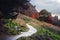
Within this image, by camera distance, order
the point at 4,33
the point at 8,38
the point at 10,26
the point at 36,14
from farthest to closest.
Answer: the point at 36,14 < the point at 10,26 < the point at 4,33 < the point at 8,38

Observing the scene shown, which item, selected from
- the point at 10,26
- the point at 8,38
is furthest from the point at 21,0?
the point at 10,26

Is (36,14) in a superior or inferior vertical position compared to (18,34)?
superior

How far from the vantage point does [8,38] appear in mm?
23125

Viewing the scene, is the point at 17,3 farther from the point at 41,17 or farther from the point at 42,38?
the point at 41,17

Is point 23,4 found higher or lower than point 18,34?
higher

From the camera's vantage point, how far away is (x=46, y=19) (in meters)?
43.4

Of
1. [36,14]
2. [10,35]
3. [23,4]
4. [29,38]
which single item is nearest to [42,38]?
[29,38]

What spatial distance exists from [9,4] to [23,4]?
155cm

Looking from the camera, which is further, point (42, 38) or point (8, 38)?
point (42, 38)

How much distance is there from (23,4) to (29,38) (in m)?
6.10

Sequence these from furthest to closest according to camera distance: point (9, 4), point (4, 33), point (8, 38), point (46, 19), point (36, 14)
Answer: point (36, 14) → point (46, 19) → point (4, 33) → point (8, 38) → point (9, 4)

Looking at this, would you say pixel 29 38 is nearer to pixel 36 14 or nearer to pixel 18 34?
pixel 18 34

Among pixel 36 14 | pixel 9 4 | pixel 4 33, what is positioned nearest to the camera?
pixel 9 4

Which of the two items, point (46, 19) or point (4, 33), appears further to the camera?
point (46, 19)
